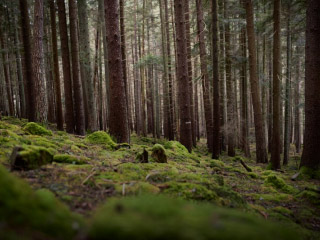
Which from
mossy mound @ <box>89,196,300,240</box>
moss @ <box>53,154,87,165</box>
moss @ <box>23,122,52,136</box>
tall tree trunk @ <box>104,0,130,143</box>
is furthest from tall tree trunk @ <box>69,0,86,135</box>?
mossy mound @ <box>89,196,300,240</box>

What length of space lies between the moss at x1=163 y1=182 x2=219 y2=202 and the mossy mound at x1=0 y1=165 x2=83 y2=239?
2.08m

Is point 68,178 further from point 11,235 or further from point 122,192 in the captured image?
point 11,235

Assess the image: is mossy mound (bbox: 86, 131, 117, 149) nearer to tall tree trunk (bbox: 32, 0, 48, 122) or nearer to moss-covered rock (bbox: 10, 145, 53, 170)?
tall tree trunk (bbox: 32, 0, 48, 122)

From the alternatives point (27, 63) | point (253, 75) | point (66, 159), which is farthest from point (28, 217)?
point (253, 75)

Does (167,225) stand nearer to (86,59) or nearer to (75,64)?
(75,64)

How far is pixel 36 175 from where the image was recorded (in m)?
3.27

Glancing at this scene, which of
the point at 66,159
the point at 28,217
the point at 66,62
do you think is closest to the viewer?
the point at 28,217

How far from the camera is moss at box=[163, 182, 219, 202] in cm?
345

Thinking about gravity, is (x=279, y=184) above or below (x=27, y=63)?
below

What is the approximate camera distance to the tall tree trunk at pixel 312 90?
289 inches

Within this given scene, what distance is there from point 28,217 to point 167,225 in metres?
0.93

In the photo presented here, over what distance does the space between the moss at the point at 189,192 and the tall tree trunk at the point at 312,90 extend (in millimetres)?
5830

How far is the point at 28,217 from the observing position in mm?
1425

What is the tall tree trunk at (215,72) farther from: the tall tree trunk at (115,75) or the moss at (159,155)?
the moss at (159,155)
